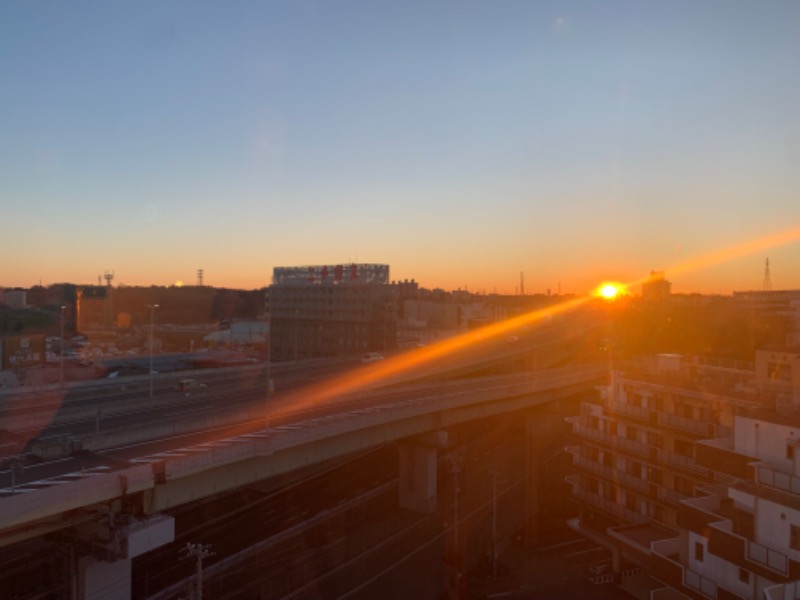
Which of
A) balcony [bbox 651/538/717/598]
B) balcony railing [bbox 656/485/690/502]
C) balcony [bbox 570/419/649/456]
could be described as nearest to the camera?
balcony [bbox 651/538/717/598]

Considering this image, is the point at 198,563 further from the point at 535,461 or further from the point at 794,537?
the point at 535,461

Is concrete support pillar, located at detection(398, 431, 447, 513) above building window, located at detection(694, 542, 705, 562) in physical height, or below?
below

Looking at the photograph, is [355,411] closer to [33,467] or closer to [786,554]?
[33,467]

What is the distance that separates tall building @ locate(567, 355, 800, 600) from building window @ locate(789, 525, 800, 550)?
0.8 inches

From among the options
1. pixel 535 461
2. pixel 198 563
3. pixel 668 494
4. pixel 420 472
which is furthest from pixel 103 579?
pixel 535 461

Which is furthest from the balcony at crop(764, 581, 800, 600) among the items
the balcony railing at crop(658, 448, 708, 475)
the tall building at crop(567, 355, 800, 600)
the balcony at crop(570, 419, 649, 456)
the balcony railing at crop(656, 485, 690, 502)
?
the balcony at crop(570, 419, 649, 456)

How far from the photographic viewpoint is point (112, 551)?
1283 centimetres

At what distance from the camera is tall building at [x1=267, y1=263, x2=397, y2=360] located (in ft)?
193

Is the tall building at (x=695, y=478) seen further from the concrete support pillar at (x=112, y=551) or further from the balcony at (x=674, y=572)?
the concrete support pillar at (x=112, y=551)

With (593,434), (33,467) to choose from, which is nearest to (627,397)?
(593,434)

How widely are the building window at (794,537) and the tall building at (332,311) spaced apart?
4637cm

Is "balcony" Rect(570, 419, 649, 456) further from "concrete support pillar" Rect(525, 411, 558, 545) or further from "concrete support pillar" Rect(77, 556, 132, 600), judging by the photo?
"concrete support pillar" Rect(77, 556, 132, 600)

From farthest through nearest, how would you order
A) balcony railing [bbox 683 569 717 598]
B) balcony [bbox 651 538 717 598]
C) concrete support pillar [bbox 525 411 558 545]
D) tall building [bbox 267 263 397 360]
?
tall building [bbox 267 263 397 360] < concrete support pillar [bbox 525 411 558 545] < balcony [bbox 651 538 717 598] < balcony railing [bbox 683 569 717 598]

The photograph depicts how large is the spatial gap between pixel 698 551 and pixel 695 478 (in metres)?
3.49
